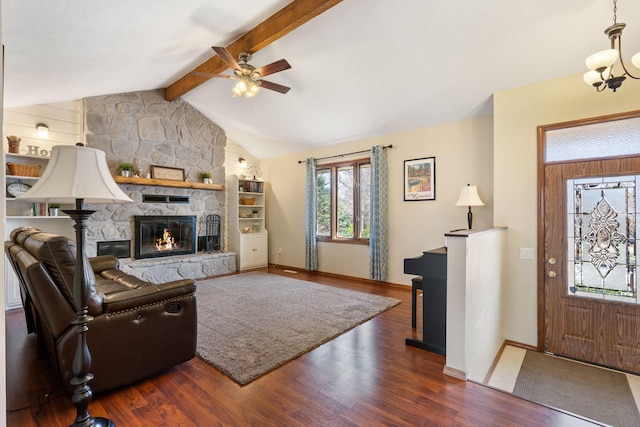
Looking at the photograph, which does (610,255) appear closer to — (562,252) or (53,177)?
(562,252)

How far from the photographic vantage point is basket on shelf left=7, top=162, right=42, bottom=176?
390 cm

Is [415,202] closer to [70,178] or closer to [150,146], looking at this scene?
[70,178]

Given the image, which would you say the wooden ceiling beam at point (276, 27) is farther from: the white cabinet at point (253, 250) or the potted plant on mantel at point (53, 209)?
the white cabinet at point (253, 250)

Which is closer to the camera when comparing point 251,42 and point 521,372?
point 521,372

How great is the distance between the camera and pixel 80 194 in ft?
5.16

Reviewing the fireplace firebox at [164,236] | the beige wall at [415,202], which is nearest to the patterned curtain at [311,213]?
the beige wall at [415,202]

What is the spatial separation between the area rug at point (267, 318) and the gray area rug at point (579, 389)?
1.63 meters

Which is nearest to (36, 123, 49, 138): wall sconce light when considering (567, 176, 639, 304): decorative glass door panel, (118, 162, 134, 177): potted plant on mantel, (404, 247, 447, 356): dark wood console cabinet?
(118, 162, 134, 177): potted plant on mantel

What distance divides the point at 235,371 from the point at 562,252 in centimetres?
327

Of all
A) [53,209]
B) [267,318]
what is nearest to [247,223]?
[53,209]

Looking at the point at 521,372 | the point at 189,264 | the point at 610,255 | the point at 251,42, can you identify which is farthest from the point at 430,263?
the point at 189,264

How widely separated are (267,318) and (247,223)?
3.79m

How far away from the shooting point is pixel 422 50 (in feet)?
10.6

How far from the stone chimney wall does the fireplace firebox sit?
13 centimetres
